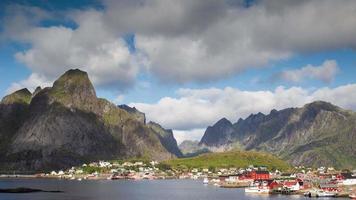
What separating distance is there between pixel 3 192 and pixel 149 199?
175ft

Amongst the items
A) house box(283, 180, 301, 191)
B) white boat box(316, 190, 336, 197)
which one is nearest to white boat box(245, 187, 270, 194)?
house box(283, 180, 301, 191)

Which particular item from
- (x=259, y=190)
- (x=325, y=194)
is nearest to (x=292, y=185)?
(x=259, y=190)

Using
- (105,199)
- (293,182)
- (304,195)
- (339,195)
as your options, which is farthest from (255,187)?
(105,199)

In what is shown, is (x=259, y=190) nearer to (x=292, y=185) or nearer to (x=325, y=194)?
(x=292, y=185)

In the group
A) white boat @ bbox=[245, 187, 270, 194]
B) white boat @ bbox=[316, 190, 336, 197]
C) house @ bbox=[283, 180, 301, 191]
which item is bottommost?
white boat @ bbox=[316, 190, 336, 197]

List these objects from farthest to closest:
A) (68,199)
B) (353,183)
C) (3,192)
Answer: (353,183)
(3,192)
(68,199)

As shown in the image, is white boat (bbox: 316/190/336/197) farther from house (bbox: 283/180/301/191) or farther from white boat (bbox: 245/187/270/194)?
white boat (bbox: 245/187/270/194)

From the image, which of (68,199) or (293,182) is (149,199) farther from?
(293,182)

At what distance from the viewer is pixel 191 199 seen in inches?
6250

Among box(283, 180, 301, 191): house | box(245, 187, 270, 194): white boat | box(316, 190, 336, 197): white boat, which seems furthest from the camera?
box(245, 187, 270, 194): white boat

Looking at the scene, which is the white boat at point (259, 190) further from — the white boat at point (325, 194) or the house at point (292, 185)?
the white boat at point (325, 194)

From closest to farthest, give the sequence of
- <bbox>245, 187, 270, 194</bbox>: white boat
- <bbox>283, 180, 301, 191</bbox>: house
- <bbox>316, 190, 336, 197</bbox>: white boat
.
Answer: <bbox>316, 190, 336, 197</bbox>: white boat
<bbox>283, 180, 301, 191</bbox>: house
<bbox>245, 187, 270, 194</bbox>: white boat

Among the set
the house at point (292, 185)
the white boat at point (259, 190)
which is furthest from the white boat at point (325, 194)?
the white boat at point (259, 190)

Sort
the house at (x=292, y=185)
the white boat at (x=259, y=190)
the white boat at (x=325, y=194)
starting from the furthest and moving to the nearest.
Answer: the white boat at (x=259, y=190) < the house at (x=292, y=185) < the white boat at (x=325, y=194)
